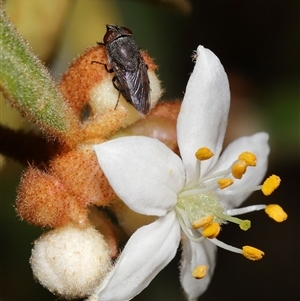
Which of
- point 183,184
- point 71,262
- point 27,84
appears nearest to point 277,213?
point 183,184

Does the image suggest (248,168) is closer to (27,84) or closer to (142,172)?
(142,172)

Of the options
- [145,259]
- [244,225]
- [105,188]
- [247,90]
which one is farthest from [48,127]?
[247,90]

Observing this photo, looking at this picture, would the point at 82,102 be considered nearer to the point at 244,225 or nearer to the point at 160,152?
the point at 160,152

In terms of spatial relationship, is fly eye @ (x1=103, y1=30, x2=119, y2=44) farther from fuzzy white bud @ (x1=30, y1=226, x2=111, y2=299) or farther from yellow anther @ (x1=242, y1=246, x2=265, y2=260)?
yellow anther @ (x1=242, y1=246, x2=265, y2=260)

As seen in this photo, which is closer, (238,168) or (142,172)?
(142,172)

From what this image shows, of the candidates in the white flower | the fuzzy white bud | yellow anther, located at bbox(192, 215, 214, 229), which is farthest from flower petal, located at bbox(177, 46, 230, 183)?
the fuzzy white bud

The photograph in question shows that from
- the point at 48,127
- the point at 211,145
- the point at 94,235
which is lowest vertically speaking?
the point at 94,235

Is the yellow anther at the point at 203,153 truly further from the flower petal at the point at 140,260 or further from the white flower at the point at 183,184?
the flower petal at the point at 140,260
